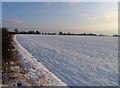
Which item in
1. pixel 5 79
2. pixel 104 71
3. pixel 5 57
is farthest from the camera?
pixel 5 57

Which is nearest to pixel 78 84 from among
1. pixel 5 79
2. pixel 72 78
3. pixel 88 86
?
pixel 88 86

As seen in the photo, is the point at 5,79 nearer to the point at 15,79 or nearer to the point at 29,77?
the point at 15,79

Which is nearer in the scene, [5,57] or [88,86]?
[88,86]

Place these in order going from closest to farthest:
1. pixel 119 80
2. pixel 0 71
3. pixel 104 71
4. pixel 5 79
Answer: pixel 5 79, pixel 119 80, pixel 0 71, pixel 104 71

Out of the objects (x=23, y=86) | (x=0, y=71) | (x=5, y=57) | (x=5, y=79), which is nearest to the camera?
(x=23, y=86)

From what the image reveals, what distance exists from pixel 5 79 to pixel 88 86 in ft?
14.2

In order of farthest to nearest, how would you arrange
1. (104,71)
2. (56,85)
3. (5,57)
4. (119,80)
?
(5,57), (104,71), (119,80), (56,85)

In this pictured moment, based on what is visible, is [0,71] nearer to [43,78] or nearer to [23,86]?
[43,78]

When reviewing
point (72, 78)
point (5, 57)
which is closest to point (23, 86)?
point (72, 78)

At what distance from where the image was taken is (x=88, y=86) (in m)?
12.3

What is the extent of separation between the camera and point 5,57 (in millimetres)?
21234

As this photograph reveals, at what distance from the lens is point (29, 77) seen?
14.3 metres

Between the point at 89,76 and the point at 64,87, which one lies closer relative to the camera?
the point at 64,87

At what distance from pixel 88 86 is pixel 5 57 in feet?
35.6
